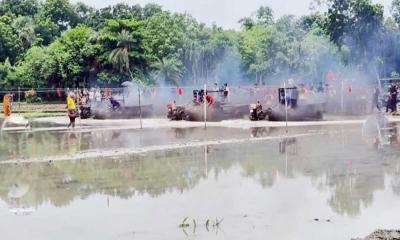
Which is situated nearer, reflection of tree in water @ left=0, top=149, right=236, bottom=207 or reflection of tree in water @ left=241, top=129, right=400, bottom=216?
reflection of tree in water @ left=241, top=129, right=400, bottom=216

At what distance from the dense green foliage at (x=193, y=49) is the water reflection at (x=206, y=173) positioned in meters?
33.2

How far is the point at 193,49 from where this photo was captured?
69.6 metres

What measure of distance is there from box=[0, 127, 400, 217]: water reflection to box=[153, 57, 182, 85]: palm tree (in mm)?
42882

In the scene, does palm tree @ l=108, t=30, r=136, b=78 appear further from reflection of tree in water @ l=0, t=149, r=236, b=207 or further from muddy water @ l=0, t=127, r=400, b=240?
reflection of tree in water @ l=0, t=149, r=236, b=207

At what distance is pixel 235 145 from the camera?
22.0m

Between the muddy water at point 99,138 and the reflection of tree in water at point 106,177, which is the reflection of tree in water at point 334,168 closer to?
the reflection of tree in water at point 106,177

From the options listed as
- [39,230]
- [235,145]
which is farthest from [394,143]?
[39,230]

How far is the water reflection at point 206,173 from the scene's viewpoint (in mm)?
13445

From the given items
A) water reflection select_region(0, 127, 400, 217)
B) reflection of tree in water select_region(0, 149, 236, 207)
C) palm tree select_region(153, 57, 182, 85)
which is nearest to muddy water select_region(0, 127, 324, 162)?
water reflection select_region(0, 127, 400, 217)

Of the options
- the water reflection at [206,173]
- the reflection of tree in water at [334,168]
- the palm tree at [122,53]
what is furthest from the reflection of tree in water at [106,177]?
the palm tree at [122,53]

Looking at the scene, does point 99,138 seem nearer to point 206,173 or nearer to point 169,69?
point 206,173

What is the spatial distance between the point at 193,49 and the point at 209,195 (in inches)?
2244

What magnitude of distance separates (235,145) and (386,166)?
6572 millimetres

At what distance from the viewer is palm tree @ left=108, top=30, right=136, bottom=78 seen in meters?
58.8
